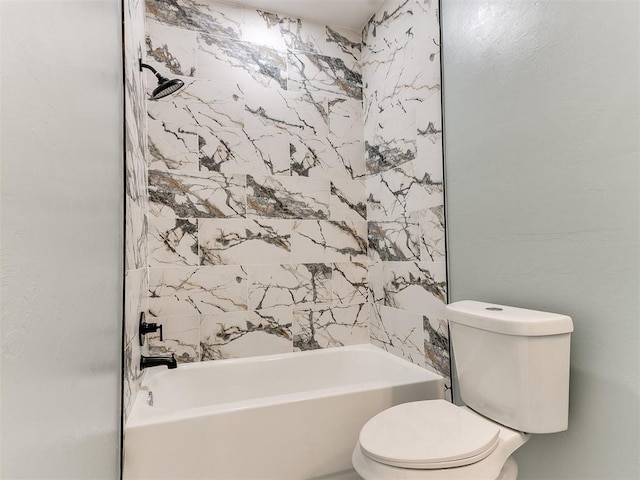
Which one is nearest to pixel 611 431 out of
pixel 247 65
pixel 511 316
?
pixel 511 316

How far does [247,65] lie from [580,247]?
2128 millimetres

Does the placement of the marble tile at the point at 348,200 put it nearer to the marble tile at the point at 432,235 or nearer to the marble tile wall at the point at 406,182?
the marble tile wall at the point at 406,182

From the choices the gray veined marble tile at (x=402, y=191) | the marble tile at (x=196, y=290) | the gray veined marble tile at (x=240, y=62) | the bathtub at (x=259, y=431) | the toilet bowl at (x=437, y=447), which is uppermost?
the gray veined marble tile at (x=240, y=62)

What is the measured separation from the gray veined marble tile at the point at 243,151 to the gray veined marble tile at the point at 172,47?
40 centimetres

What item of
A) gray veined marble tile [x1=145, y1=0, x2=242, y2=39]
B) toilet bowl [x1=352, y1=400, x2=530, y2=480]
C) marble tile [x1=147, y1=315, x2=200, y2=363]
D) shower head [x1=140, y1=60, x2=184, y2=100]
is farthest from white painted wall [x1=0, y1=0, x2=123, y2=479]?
gray veined marble tile [x1=145, y1=0, x2=242, y2=39]

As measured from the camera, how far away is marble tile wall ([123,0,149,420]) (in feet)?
4.62

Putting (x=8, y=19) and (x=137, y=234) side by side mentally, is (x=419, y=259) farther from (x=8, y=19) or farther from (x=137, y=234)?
(x=8, y=19)

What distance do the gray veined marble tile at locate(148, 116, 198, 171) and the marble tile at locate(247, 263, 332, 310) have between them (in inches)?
30.1

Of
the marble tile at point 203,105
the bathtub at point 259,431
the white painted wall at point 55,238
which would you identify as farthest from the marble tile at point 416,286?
the white painted wall at point 55,238

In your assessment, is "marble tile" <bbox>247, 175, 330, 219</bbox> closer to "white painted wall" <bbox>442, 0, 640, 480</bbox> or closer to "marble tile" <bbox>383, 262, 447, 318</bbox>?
"marble tile" <bbox>383, 262, 447, 318</bbox>

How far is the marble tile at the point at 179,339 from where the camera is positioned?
7.06ft

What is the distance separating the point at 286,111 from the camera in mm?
2463

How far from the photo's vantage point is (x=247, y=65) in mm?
2387

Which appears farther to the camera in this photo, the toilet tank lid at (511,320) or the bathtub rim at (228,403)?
the bathtub rim at (228,403)
